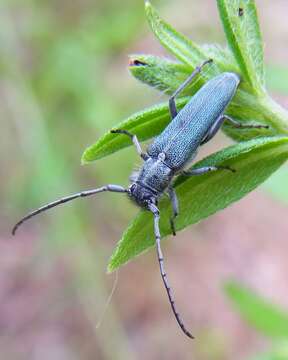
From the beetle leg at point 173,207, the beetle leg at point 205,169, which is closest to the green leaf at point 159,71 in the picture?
the beetle leg at point 205,169

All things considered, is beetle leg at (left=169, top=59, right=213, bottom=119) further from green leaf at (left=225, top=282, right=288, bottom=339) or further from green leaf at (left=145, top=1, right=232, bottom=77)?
green leaf at (left=225, top=282, right=288, bottom=339)

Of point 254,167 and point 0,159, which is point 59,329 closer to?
point 0,159

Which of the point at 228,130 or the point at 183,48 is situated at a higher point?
the point at 183,48

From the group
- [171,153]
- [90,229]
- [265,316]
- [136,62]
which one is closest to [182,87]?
[136,62]

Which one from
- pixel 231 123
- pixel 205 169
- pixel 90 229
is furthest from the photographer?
pixel 90 229

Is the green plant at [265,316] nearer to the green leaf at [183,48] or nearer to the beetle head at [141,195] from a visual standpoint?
the beetle head at [141,195]

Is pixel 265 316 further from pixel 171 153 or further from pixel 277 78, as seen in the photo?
pixel 277 78

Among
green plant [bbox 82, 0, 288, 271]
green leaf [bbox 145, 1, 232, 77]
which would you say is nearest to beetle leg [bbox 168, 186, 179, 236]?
green plant [bbox 82, 0, 288, 271]
